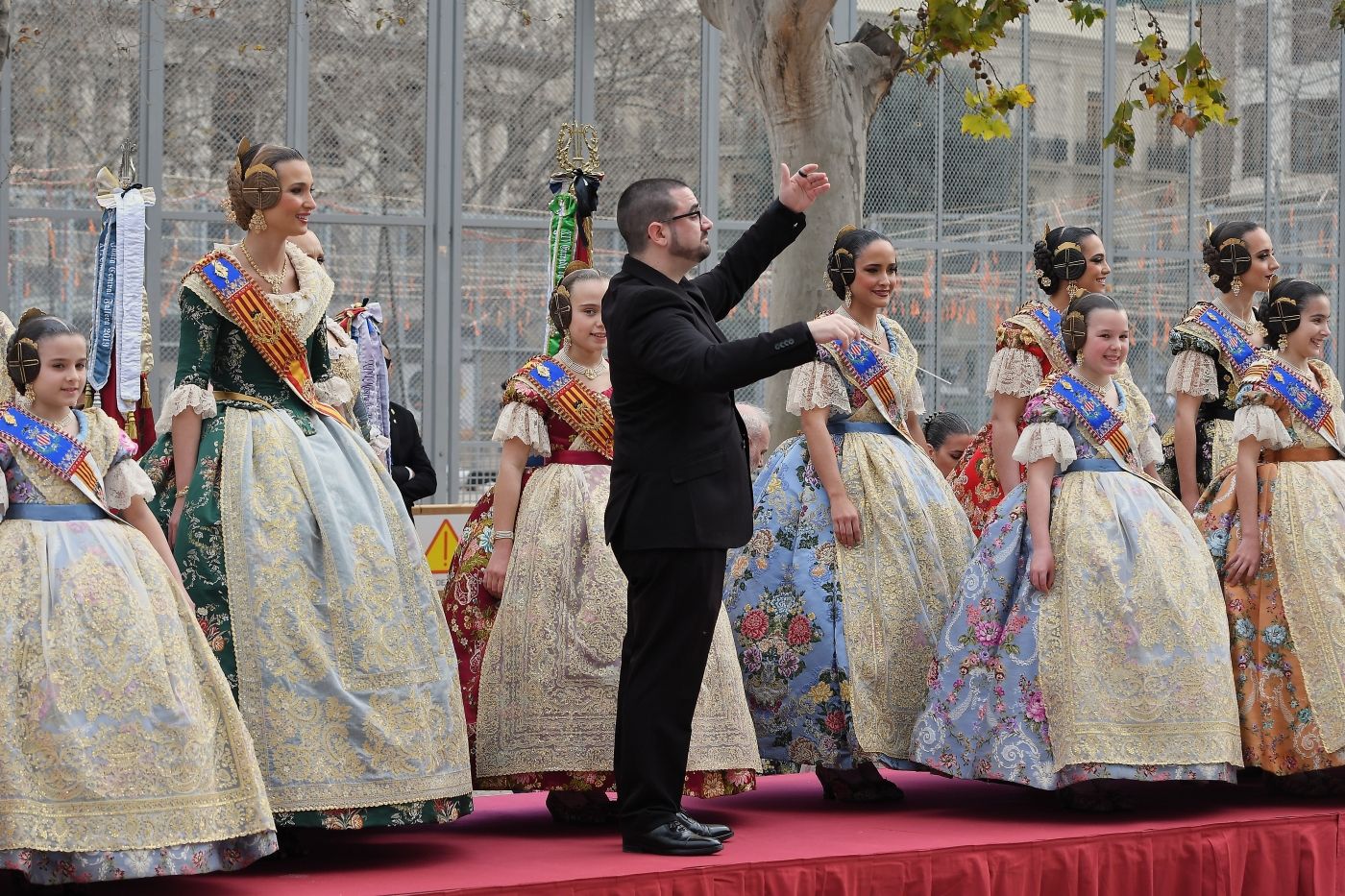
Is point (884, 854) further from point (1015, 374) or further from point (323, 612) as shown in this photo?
point (1015, 374)

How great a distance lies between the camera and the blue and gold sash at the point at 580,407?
527 centimetres

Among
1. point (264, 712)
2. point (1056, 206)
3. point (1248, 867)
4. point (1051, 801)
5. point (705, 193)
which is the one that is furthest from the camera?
point (1056, 206)

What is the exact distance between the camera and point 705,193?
11133mm

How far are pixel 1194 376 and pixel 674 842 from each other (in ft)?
9.77

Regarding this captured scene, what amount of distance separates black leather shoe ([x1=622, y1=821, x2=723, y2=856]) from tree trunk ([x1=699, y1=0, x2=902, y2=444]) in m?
4.16

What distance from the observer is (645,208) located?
15.2ft

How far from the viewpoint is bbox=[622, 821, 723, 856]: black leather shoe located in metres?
4.53

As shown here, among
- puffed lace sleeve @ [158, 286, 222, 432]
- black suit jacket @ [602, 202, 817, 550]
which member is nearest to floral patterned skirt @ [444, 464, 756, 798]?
black suit jacket @ [602, 202, 817, 550]

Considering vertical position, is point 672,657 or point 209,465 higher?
point 209,465

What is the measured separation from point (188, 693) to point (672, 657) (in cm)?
109

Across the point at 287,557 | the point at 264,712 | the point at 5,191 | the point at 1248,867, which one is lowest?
the point at 1248,867

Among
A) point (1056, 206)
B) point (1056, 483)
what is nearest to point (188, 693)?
point (1056, 483)

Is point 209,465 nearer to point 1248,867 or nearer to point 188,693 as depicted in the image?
point 188,693

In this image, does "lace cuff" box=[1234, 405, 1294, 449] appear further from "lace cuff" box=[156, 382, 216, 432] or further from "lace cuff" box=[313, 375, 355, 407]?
"lace cuff" box=[156, 382, 216, 432]
